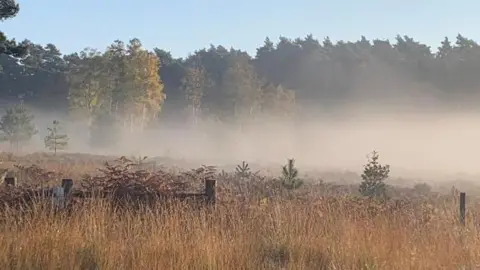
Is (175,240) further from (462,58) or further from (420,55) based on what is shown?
(420,55)

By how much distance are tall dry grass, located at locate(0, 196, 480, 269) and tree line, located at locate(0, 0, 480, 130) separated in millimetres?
57582

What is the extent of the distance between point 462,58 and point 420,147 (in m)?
23.1

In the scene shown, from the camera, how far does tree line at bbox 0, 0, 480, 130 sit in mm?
68812

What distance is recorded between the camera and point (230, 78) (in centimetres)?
8438

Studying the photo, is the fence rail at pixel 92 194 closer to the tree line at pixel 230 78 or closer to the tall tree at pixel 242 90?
the tree line at pixel 230 78

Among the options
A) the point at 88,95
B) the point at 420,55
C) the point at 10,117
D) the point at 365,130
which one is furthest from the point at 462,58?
the point at 10,117

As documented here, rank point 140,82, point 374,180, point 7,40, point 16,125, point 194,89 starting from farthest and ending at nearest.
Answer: point 194,89 < point 140,82 < point 16,125 < point 374,180 < point 7,40

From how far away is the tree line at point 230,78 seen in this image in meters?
68.8

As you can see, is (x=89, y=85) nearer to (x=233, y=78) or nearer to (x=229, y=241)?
(x=233, y=78)

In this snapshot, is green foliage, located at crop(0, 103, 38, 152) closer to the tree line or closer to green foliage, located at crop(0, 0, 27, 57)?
the tree line

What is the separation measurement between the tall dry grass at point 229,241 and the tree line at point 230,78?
57.6 m

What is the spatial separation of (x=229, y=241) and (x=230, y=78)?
78.0m

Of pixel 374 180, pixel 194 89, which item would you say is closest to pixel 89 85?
pixel 194 89

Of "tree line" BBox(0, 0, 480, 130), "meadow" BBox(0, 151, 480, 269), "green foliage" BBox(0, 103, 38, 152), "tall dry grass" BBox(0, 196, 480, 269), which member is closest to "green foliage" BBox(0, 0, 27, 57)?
"meadow" BBox(0, 151, 480, 269)
